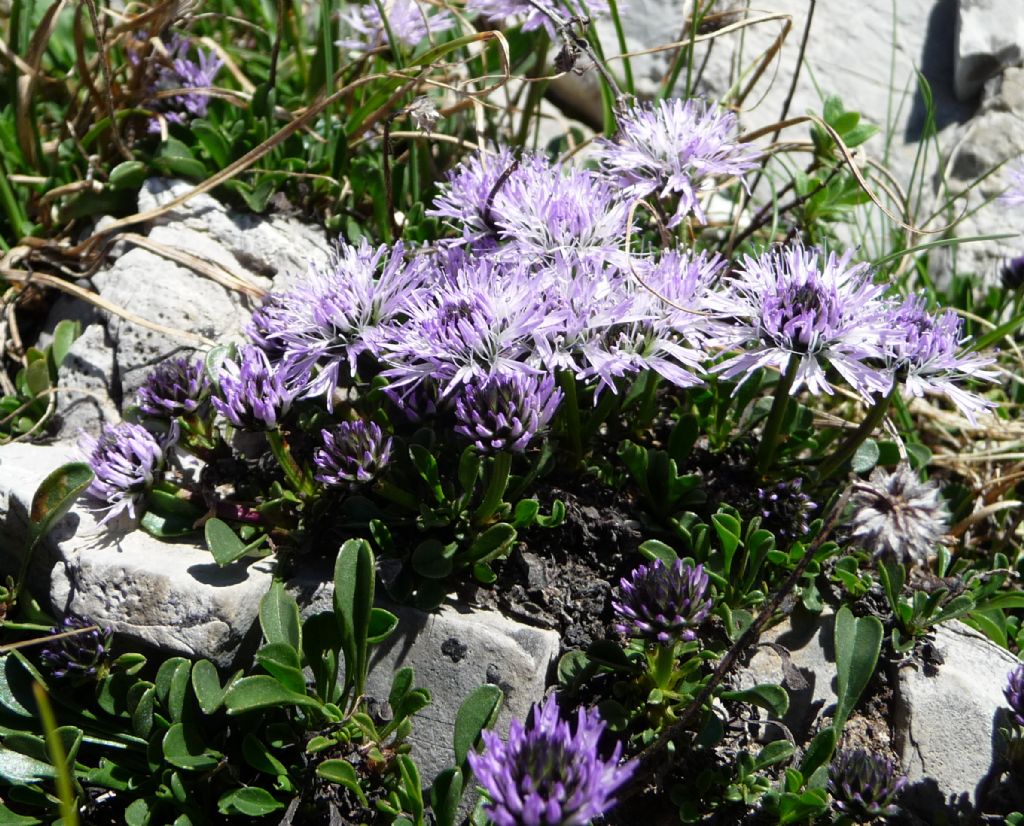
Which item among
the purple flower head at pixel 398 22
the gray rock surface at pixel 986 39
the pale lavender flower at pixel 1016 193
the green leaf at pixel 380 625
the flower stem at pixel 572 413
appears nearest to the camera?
the green leaf at pixel 380 625

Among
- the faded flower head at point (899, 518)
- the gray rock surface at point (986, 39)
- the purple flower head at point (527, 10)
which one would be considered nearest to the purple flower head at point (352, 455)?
the faded flower head at point (899, 518)

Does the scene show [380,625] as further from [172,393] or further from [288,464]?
[172,393]

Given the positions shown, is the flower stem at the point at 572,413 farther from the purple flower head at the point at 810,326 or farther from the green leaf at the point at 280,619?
the green leaf at the point at 280,619

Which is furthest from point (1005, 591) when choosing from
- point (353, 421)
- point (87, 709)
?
point (87, 709)

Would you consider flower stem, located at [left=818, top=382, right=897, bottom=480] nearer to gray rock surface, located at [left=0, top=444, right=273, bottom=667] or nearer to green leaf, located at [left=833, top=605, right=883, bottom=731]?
green leaf, located at [left=833, top=605, right=883, bottom=731]

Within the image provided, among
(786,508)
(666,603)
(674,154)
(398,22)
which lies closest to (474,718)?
(666,603)

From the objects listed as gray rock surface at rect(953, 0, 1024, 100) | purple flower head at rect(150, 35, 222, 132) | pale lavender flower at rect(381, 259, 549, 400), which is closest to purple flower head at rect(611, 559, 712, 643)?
pale lavender flower at rect(381, 259, 549, 400)
